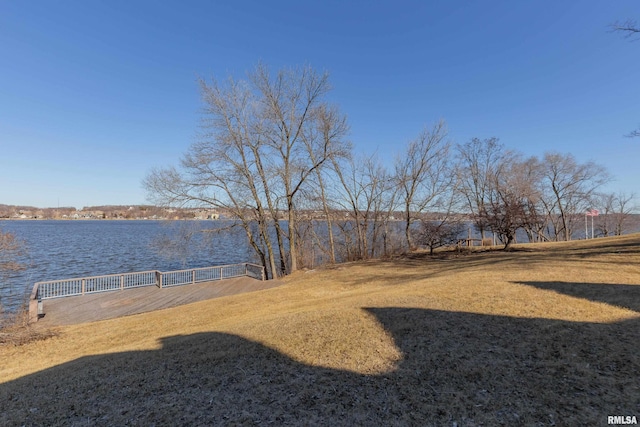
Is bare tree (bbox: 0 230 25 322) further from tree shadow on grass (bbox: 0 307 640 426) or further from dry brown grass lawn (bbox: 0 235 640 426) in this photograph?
tree shadow on grass (bbox: 0 307 640 426)

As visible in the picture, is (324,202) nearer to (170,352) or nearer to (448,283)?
(448,283)

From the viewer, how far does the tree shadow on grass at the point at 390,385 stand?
3.10m

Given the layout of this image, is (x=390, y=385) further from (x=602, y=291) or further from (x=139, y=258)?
(x=139, y=258)

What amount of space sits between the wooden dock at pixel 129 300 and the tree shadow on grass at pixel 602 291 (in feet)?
37.7

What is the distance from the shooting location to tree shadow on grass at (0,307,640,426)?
10.2 ft

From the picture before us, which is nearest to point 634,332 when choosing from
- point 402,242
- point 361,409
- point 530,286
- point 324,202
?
point 530,286

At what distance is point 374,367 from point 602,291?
614cm

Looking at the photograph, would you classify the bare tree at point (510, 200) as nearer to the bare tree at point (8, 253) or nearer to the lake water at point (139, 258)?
the lake water at point (139, 258)

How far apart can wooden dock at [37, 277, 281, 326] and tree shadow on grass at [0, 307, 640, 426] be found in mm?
6533

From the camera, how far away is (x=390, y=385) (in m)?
3.69

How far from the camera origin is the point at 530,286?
7641 mm

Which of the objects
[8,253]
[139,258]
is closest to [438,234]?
[8,253]

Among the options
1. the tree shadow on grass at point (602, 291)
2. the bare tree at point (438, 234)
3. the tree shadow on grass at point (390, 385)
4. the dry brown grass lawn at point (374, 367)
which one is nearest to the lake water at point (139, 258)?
the dry brown grass lawn at point (374, 367)

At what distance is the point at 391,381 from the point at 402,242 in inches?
912
